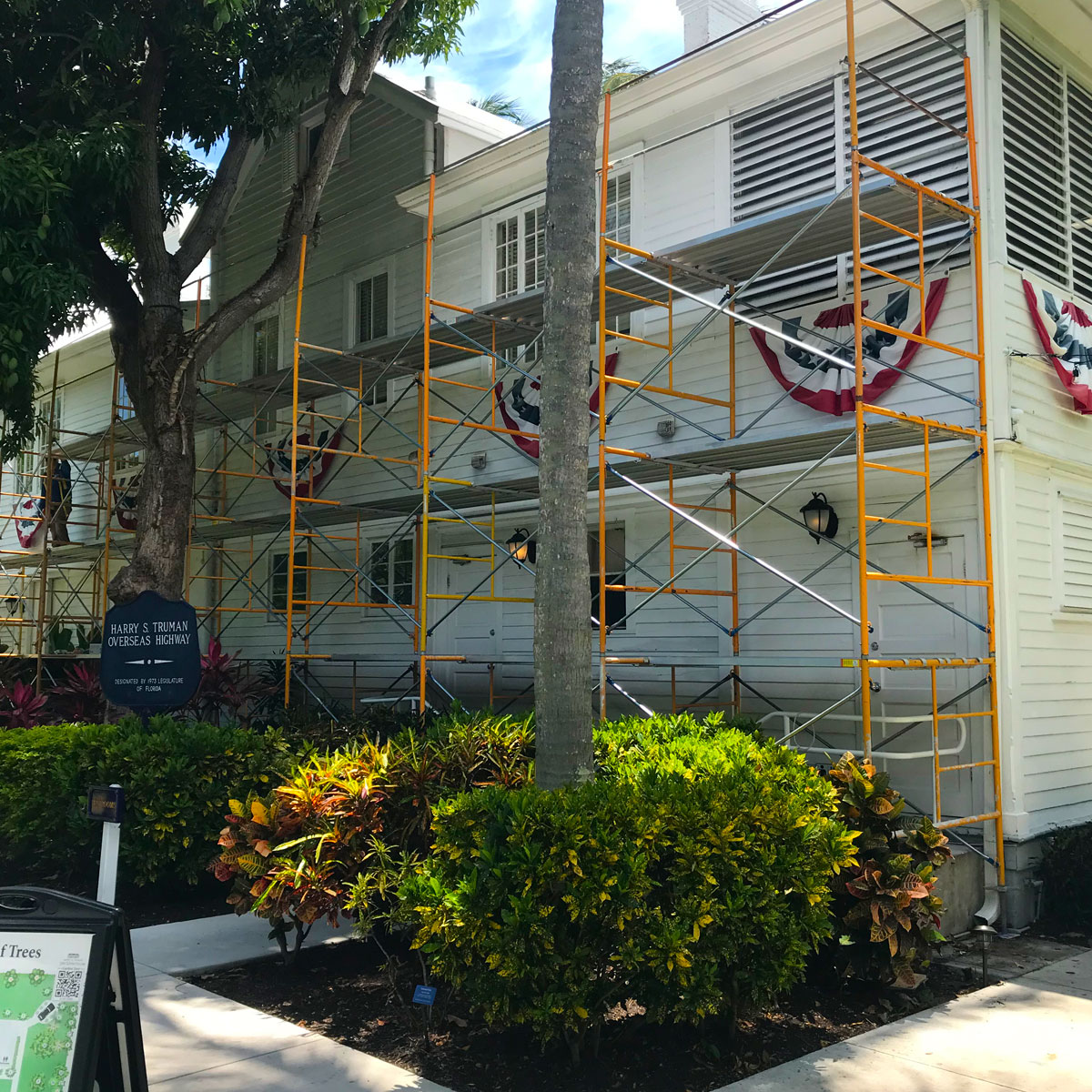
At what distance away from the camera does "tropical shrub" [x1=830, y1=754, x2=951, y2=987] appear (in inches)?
229

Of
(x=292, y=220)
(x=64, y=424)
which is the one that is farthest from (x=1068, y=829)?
(x=64, y=424)

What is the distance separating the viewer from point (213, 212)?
12242mm

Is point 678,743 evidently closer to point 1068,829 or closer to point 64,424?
point 1068,829

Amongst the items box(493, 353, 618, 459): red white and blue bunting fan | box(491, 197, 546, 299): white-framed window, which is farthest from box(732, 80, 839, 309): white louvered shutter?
box(491, 197, 546, 299): white-framed window

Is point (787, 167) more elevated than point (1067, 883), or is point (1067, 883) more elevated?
point (787, 167)

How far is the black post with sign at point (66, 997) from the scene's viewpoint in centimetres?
353

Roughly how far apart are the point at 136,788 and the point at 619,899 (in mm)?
4666

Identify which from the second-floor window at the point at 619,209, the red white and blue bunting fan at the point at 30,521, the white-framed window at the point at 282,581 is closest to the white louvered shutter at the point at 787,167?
the second-floor window at the point at 619,209

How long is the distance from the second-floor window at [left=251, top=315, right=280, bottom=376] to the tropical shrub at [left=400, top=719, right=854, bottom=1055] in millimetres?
12541

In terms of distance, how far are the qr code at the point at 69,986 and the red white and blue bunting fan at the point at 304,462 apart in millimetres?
10755

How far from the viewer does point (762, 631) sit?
31.9 feet

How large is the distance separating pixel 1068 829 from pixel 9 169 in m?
10.4

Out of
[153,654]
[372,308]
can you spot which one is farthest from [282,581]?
[153,654]

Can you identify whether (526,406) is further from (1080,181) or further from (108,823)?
(108,823)
